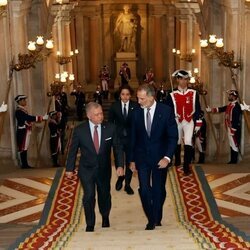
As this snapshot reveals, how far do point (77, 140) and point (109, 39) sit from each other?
24.1 m

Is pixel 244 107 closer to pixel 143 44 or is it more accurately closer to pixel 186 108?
pixel 186 108

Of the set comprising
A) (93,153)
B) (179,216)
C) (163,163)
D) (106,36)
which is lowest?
(179,216)

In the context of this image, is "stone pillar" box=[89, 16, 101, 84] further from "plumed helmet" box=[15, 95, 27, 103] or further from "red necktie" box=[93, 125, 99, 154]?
"red necktie" box=[93, 125, 99, 154]

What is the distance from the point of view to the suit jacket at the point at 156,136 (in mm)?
7387

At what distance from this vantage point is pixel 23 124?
13461 millimetres

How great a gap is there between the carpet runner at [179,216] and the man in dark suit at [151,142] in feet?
2.36

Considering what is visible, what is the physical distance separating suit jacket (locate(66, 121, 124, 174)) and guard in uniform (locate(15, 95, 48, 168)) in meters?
5.84

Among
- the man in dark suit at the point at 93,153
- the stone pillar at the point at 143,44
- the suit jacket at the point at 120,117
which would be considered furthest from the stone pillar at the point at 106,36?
the man in dark suit at the point at 93,153

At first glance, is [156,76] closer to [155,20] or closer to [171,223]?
[155,20]

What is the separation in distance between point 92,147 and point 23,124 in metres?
6.32

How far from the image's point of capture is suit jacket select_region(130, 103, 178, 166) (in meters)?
7.39

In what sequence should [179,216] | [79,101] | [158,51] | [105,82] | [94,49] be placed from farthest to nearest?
[158,51] → [94,49] → [105,82] → [79,101] → [179,216]

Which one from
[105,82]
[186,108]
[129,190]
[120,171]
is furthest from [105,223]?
[105,82]

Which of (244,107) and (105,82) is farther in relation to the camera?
(105,82)
